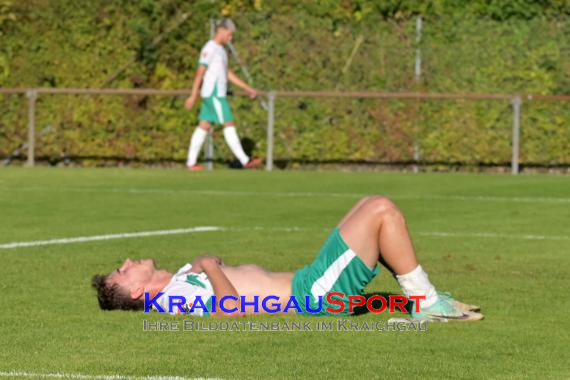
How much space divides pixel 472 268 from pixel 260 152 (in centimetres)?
1668

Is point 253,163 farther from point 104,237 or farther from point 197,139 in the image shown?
point 104,237

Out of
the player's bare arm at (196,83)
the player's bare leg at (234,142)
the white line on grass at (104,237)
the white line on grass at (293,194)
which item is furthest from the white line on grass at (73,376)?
the player's bare leg at (234,142)

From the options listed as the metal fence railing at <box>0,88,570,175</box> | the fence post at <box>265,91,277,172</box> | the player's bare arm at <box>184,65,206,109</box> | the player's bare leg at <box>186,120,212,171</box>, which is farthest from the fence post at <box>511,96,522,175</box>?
the player's bare arm at <box>184,65,206,109</box>

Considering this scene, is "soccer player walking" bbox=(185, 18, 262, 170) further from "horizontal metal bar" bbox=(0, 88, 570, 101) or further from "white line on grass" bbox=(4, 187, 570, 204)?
"white line on grass" bbox=(4, 187, 570, 204)

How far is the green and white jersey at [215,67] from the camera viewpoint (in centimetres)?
2566

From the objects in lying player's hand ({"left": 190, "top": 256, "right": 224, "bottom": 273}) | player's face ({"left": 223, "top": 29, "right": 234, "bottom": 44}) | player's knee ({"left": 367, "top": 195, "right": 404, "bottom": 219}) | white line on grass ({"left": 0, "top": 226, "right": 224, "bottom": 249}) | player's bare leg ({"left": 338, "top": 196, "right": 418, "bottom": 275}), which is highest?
player's face ({"left": 223, "top": 29, "right": 234, "bottom": 44})

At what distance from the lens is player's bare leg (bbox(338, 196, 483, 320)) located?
882cm

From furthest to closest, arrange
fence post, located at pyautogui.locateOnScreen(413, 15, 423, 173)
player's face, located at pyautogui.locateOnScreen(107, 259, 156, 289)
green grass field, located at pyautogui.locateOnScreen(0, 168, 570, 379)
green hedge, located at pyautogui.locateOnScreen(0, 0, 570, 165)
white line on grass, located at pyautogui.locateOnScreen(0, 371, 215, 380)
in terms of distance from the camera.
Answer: fence post, located at pyautogui.locateOnScreen(413, 15, 423, 173) < green hedge, located at pyautogui.locateOnScreen(0, 0, 570, 165) < player's face, located at pyautogui.locateOnScreen(107, 259, 156, 289) < green grass field, located at pyautogui.locateOnScreen(0, 168, 570, 379) < white line on grass, located at pyautogui.locateOnScreen(0, 371, 215, 380)

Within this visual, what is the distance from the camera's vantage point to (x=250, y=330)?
8547 mm

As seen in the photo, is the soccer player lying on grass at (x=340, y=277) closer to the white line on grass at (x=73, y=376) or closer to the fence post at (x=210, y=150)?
the white line on grass at (x=73, y=376)

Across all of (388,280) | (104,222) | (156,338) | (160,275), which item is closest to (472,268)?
(388,280)

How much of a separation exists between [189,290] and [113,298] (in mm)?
504

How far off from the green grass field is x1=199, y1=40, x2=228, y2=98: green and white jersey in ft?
6.31

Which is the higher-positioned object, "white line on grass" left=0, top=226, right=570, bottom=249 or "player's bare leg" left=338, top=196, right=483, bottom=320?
"player's bare leg" left=338, top=196, right=483, bottom=320
